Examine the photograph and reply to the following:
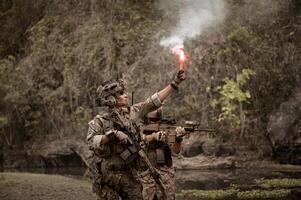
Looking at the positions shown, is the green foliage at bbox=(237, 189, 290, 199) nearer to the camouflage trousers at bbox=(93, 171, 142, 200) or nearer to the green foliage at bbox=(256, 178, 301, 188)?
the green foliage at bbox=(256, 178, 301, 188)

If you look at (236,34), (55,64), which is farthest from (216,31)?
(55,64)

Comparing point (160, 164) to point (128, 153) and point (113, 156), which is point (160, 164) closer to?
point (113, 156)

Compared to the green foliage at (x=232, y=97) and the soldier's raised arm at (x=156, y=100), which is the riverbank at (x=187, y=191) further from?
the green foliage at (x=232, y=97)

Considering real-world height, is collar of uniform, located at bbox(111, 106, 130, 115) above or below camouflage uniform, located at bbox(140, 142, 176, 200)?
above

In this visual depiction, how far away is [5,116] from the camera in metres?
22.6

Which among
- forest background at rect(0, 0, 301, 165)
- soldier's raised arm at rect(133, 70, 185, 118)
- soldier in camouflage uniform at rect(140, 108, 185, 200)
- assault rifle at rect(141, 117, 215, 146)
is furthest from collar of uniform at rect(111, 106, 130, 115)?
forest background at rect(0, 0, 301, 165)

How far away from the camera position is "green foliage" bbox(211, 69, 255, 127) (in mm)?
17469

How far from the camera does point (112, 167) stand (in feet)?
22.5

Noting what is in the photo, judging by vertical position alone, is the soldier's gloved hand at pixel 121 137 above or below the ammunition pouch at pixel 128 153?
above

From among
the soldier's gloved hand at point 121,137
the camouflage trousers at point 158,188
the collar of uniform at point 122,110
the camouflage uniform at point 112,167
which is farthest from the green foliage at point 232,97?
the soldier's gloved hand at point 121,137

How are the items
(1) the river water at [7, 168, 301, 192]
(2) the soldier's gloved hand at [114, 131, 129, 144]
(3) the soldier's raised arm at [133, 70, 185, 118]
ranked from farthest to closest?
(1) the river water at [7, 168, 301, 192], (3) the soldier's raised arm at [133, 70, 185, 118], (2) the soldier's gloved hand at [114, 131, 129, 144]

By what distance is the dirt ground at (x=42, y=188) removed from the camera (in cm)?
1224

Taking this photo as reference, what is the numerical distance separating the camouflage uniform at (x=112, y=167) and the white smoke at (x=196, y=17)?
12.5m

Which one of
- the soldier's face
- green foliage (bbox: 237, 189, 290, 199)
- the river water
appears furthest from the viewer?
the river water
